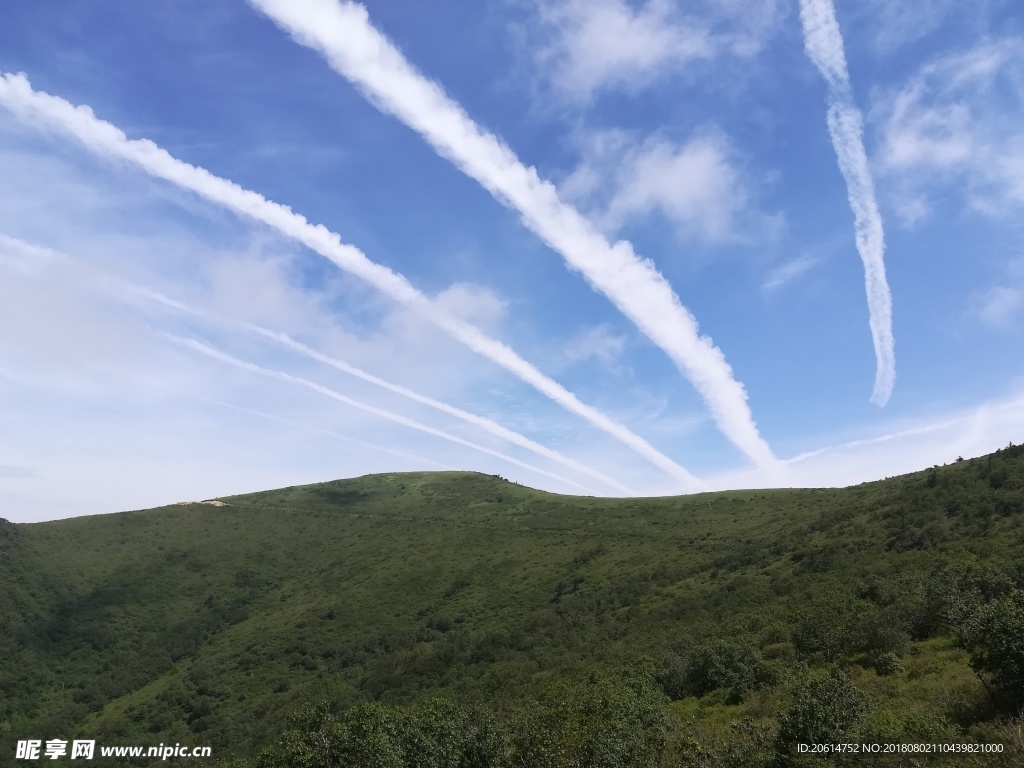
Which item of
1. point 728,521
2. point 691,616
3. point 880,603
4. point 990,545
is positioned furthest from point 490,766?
point 728,521

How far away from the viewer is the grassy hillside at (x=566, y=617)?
51.8m

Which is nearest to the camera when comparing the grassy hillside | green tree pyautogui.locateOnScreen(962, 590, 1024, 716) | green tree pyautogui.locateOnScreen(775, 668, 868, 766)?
green tree pyautogui.locateOnScreen(775, 668, 868, 766)

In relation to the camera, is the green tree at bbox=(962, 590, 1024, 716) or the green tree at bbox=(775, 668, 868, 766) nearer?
the green tree at bbox=(775, 668, 868, 766)

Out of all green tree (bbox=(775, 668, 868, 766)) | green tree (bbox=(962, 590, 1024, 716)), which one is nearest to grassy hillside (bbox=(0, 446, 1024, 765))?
green tree (bbox=(962, 590, 1024, 716))

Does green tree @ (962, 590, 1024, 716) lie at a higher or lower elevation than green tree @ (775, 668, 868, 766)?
higher

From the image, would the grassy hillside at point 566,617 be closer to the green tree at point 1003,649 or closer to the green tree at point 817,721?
the green tree at point 1003,649

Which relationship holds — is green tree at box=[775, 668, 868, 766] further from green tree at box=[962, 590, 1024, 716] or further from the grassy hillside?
green tree at box=[962, 590, 1024, 716]

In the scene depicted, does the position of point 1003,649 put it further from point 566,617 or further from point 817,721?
point 566,617

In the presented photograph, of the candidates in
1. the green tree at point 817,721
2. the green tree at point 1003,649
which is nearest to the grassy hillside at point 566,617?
the green tree at point 1003,649

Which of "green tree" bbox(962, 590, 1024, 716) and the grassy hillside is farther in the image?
the grassy hillside

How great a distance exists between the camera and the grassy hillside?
5181 centimetres

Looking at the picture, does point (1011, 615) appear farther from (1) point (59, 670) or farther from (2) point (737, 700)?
(1) point (59, 670)

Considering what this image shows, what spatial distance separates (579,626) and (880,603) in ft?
198

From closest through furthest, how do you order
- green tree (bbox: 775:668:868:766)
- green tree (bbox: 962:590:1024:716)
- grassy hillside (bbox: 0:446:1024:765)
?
green tree (bbox: 775:668:868:766) < green tree (bbox: 962:590:1024:716) < grassy hillside (bbox: 0:446:1024:765)
